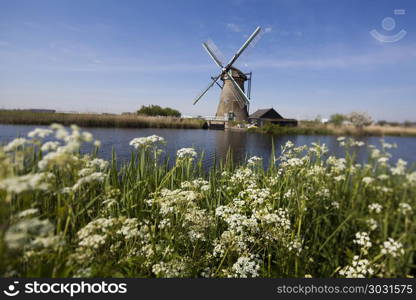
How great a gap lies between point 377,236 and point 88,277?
2.52 metres

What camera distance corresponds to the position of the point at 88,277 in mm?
1457

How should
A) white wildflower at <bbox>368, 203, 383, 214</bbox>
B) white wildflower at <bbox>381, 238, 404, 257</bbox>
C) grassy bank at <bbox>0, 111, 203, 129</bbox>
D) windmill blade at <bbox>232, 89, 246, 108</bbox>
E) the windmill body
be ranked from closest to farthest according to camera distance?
white wildflower at <bbox>381, 238, 404, 257</bbox>
white wildflower at <bbox>368, 203, 383, 214</bbox>
grassy bank at <bbox>0, 111, 203, 129</bbox>
the windmill body
windmill blade at <bbox>232, 89, 246, 108</bbox>

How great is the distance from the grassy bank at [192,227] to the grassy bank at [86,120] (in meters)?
1.15

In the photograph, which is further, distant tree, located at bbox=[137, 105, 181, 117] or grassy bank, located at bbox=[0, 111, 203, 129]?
distant tree, located at bbox=[137, 105, 181, 117]

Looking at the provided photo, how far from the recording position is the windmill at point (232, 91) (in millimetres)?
26750

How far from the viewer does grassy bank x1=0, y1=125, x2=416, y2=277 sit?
4.53ft

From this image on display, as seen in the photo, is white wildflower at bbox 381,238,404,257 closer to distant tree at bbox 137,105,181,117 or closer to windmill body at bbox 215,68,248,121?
distant tree at bbox 137,105,181,117

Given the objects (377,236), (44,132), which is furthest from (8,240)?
(377,236)

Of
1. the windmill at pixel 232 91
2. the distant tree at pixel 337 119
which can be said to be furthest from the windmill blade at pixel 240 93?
the distant tree at pixel 337 119

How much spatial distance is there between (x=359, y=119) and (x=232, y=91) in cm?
2651

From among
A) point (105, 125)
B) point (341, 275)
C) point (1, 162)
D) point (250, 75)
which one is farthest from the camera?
point (250, 75)

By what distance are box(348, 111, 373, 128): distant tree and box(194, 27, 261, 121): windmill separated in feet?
77.8

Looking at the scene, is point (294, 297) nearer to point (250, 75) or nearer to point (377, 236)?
point (377, 236)

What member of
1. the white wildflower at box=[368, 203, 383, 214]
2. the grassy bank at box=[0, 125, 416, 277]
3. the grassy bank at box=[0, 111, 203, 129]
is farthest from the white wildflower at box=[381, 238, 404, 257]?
the grassy bank at box=[0, 111, 203, 129]
